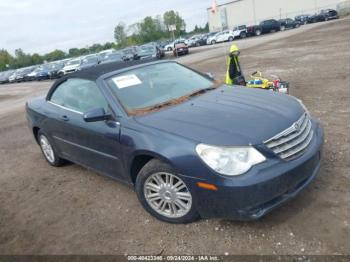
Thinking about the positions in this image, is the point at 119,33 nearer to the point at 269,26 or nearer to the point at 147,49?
the point at 269,26

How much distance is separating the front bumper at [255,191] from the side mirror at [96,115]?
1280 mm

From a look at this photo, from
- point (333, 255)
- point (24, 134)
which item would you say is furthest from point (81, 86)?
point (24, 134)

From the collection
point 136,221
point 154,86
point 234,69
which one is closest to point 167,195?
point 136,221

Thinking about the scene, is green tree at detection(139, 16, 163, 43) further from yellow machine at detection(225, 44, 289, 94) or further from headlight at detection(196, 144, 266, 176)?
headlight at detection(196, 144, 266, 176)

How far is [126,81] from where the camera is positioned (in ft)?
13.6

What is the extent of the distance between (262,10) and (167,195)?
86.8 metres

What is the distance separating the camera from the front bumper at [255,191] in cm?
292

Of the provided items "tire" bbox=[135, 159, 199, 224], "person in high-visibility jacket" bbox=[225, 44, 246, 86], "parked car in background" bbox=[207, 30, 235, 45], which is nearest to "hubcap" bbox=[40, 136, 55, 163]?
"tire" bbox=[135, 159, 199, 224]

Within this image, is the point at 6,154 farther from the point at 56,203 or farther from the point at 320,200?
the point at 320,200

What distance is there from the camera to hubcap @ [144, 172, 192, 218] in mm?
3352

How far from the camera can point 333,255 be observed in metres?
2.81

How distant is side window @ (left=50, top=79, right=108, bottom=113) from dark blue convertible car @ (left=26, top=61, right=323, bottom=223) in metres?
0.02

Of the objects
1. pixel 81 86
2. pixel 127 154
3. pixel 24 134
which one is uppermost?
pixel 81 86

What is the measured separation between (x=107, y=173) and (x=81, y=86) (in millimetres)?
1223
